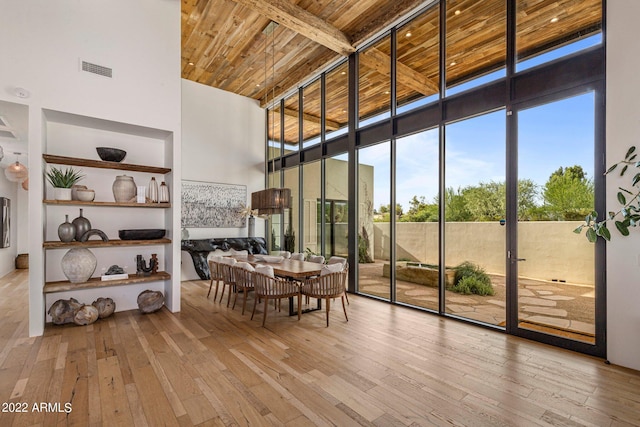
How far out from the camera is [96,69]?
415cm

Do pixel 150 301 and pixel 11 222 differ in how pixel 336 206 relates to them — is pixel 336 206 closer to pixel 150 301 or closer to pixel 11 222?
pixel 150 301

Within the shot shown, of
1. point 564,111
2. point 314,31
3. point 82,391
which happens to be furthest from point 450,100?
point 82,391

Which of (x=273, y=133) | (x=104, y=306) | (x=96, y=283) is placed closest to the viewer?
(x=96, y=283)

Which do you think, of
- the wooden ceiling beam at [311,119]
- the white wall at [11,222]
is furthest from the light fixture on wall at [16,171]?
the wooden ceiling beam at [311,119]

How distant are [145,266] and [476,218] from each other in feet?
16.3

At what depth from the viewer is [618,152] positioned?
10.2ft

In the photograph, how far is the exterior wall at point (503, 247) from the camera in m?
3.53

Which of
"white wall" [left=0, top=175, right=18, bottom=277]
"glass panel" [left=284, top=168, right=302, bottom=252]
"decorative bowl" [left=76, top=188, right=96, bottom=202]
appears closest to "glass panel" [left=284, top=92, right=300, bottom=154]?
"glass panel" [left=284, top=168, right=302, bottom=252]

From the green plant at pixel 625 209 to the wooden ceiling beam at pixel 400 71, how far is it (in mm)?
2575

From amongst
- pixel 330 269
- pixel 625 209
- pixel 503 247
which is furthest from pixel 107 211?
pixel 625 209

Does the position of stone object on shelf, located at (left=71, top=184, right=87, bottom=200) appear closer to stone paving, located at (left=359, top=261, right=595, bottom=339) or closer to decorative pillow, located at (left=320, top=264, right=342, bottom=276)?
decorative pillow, located at (left=320, top=264, right=342, bottom=276)

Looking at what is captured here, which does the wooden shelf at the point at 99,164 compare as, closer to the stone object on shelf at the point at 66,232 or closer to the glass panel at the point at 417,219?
the stone object on shelf at the point at 66,232

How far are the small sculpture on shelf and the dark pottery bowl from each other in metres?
0.36

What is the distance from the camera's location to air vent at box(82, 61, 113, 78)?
4.09 metres
